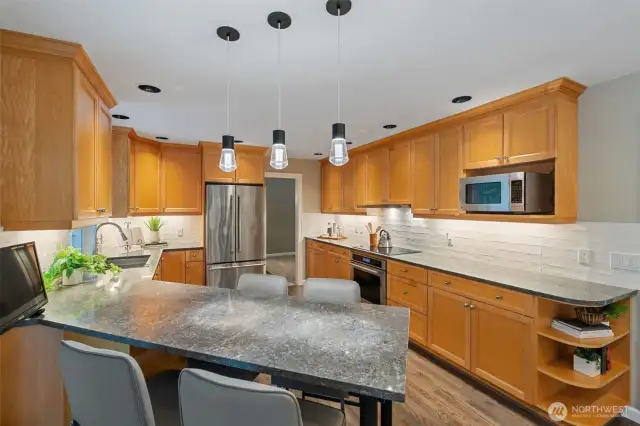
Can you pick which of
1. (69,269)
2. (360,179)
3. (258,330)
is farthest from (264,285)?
(360,179)

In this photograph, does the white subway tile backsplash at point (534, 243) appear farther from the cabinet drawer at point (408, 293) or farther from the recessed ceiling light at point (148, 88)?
the recessed ceiling light at point (148, 88)

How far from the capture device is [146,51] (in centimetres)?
180

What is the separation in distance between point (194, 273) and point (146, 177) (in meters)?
1.50

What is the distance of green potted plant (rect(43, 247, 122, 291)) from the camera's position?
2104 millimetres

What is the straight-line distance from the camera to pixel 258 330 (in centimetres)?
141

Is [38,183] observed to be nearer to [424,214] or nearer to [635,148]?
[424,214]

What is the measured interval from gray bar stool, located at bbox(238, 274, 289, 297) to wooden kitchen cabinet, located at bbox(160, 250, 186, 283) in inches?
94.7

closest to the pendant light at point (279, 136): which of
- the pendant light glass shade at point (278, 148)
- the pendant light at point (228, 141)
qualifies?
the pendant light glass shade at point (278, 148)

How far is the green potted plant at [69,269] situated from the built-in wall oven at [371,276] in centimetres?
262

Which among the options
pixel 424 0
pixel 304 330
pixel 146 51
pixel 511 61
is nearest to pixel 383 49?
pixel 424 0

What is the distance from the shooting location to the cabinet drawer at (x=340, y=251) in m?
4.32

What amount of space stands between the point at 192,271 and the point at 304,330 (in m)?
3.38

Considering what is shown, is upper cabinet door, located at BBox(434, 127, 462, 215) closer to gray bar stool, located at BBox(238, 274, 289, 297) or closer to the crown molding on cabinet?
gray bar stool, located at BBox(238, 274, 289, 297)

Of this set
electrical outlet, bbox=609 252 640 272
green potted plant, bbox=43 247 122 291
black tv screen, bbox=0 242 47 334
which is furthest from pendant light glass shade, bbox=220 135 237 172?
electrical outlet, bbox=609 252 640 272
